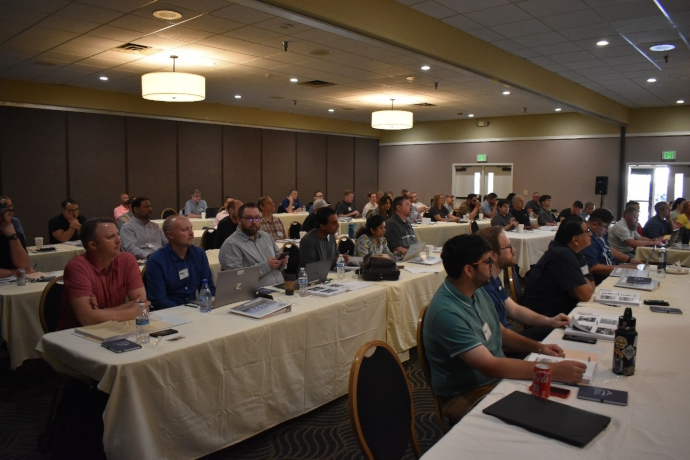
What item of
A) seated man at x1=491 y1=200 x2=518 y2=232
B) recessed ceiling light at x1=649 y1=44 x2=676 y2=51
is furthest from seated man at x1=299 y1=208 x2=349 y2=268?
recessed ceiling light at x1=649 y1=44 x2=676 y2=51

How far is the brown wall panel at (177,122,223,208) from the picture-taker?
12.5 metres

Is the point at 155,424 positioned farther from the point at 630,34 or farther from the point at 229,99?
the point at 229,99

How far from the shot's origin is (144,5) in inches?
209

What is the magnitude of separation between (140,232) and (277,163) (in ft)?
28.5

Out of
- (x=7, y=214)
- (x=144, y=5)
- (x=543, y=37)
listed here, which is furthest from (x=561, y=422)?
(x=543, y=37)

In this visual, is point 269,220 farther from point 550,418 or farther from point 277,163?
point 277,163

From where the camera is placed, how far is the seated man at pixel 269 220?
7016 millimetres

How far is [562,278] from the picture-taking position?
3.64 metres

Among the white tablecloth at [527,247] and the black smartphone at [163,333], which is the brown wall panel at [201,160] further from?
the black smartphone at [163,333]

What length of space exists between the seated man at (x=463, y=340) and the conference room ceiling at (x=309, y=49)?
3.16m

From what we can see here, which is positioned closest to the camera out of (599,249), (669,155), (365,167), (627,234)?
(599,249)

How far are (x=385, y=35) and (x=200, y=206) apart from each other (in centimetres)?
746

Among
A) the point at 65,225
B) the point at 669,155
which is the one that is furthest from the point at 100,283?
the point at 669,155

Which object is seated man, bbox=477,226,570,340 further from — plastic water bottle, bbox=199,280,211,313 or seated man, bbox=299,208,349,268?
seated man, bbox=299,208,349,268
